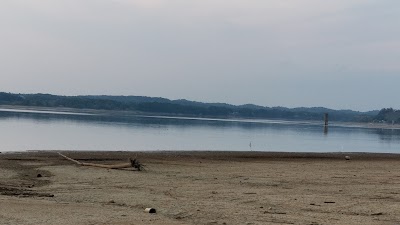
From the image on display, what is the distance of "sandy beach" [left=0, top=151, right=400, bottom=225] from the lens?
11.4m

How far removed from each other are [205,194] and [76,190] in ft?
10.9

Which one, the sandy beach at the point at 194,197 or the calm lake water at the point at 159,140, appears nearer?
the sandy beach at the point at 194,197

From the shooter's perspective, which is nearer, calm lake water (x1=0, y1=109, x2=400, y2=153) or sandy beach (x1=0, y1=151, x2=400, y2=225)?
sandy beach (x1=0, y1=151, x2=400, y2=225)

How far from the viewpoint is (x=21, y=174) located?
809 inches

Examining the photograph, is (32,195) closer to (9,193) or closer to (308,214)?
(9,193)

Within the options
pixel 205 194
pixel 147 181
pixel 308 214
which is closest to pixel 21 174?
pixel 147 181

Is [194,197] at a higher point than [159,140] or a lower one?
higher

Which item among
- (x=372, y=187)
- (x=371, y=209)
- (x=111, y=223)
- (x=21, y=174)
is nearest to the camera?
(x=111, y=223)

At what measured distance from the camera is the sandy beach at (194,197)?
1143 centimetres

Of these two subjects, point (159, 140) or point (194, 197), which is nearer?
point (194, 197)

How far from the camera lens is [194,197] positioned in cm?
1447

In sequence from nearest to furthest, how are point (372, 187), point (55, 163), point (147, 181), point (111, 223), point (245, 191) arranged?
point (111, 223), point (245, 191), point (372, 187), point (147, 181), point (55, 163)

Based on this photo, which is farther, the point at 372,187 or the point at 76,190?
the point at 372,187

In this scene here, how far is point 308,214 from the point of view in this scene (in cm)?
1200
